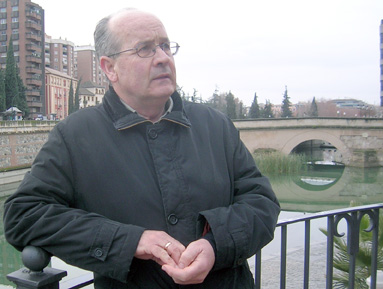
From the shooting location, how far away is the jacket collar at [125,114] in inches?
55.8

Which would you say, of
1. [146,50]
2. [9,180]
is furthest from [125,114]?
[9,180]

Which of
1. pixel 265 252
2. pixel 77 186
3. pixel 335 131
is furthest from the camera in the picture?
pixel 335 131

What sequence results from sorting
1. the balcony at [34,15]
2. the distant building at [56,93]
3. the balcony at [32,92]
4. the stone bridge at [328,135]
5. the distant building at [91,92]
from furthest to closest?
the distant building at [91,92]
the distant building at [56,93]
the balcony at [32,92]
the balcony at [34,15]
the stone bridge at [328,135]

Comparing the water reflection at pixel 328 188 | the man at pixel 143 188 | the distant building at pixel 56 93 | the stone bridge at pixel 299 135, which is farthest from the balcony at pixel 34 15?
the man at pixel 143 188

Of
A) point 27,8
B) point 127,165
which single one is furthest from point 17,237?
point 27,8

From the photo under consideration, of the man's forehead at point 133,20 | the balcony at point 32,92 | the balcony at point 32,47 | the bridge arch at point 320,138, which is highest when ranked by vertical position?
the balcony at point 32,47

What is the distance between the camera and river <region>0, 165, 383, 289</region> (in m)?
11.4

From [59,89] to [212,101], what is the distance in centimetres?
1891

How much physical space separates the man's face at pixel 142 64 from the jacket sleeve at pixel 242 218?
36 cm

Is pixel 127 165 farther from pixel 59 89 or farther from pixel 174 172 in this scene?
pixel 59 89

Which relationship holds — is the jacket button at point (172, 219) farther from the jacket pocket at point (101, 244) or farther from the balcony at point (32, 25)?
the balcony at point (32, 25)

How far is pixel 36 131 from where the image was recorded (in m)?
25.2

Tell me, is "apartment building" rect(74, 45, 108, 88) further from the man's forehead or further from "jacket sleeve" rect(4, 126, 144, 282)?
"jacket sleeve" rect(4, 126, 144, 282)

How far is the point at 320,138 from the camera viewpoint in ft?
94.0
